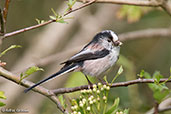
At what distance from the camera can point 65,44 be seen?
649 centimetres

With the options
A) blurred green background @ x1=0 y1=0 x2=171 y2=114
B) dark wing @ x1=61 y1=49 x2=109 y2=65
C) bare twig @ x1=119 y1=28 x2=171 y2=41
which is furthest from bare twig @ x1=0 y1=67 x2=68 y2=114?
bare twig @ x1=119 y1=28 x2=171 y2=41

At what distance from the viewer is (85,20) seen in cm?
626

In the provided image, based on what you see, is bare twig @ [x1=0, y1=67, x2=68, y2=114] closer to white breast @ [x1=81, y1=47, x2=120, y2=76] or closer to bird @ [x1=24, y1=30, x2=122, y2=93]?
bird @ [x1=24, y1=30, x2=122, y2=93]

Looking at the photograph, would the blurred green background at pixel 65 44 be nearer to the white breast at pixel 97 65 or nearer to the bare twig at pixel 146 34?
the bare twig at pixel 146 34

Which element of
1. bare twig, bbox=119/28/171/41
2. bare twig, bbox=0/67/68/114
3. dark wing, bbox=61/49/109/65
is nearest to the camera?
bare twig, bbox=0/67/68/114

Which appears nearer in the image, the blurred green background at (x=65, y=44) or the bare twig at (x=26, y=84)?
the bare twig at (x=26, y=84)

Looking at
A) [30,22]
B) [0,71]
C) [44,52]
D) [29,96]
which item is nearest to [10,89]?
[29,96]

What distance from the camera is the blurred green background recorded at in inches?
218

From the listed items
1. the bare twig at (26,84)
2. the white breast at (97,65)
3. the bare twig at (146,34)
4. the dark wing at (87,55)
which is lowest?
the bare twig at (26,84)

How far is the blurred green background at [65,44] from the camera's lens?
18.1 ft

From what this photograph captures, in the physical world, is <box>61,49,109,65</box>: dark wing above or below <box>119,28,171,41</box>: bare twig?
below

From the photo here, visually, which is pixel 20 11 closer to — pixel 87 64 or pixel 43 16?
pixel 43 16

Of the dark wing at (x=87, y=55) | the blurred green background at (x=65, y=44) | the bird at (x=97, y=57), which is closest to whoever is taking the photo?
the dark wing at (x=87, y=55)

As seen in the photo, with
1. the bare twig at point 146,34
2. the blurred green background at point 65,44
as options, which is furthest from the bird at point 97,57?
the bare twig at point 146,34
